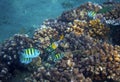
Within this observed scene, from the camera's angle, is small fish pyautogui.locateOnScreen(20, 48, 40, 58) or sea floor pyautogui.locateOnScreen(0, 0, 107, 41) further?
sea floor pyautogui.locateOnScreen(0, 0, 107, 41)

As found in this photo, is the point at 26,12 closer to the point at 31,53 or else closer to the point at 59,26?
the point at 59,26

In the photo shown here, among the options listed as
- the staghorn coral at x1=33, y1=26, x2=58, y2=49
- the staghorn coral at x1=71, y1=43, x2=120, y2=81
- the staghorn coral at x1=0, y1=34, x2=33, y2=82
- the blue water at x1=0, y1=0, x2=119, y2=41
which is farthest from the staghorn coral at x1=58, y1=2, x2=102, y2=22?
the blue water at x1=0, y1=0, x2=119, y2=41

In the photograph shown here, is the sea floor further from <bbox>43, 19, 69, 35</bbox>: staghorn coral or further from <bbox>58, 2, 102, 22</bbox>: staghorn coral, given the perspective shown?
<bbox>43, 19, 69, 35</bbox>: staghorn coral

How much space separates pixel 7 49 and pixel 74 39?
214 cm

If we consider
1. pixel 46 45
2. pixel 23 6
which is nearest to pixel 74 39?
pixel 46 45

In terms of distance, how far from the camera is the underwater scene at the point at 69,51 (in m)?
5.77

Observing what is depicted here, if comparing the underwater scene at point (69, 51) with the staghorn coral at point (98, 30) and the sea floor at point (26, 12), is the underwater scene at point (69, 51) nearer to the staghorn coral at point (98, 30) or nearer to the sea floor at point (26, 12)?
the staghorn coral at point (98, 30)

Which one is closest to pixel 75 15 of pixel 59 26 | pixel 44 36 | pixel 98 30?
pixel 59 26

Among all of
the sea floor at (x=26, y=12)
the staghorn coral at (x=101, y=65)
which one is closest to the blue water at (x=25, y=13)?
the sea floor at (x=26, y=12)

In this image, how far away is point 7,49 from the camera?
716 centimetres

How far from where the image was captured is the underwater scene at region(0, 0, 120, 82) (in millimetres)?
5766

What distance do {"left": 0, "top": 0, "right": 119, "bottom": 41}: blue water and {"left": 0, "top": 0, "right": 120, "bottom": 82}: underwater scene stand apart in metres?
5.88

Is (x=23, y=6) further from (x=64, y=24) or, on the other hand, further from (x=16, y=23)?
(x=64, y=24)

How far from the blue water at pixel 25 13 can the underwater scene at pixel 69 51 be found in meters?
5.88
